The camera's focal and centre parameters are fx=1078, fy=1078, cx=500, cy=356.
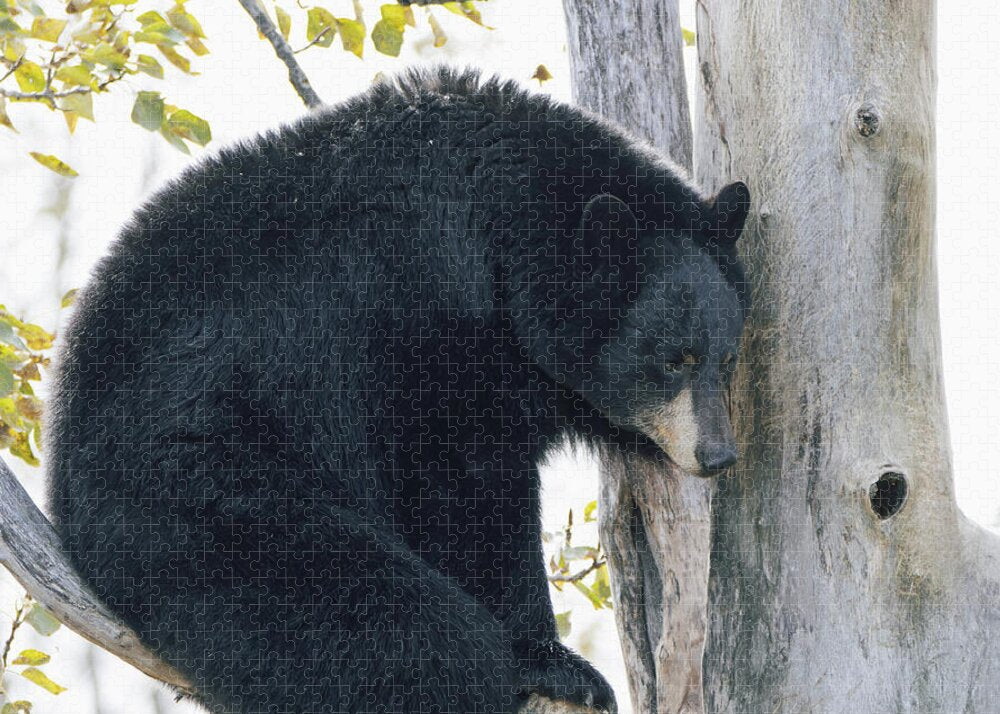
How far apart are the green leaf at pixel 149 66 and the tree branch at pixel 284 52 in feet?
2.21

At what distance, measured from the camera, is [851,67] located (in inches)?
133

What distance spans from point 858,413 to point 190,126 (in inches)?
117

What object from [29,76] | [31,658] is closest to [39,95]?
[29,76]

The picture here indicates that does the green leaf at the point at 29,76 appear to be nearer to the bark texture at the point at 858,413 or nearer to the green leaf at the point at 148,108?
the green leaf at the point at 148,108

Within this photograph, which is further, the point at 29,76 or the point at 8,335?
the point at 29,76

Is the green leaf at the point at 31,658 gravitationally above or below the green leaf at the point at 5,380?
below

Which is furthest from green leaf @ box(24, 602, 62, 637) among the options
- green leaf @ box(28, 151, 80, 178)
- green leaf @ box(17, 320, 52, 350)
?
green leaf @ box(28, 151, 80, 178)

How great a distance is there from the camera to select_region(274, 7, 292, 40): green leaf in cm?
511

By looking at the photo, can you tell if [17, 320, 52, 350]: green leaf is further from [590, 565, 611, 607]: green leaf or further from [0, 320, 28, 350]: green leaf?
[590, 565, 611, 607]: green leaf

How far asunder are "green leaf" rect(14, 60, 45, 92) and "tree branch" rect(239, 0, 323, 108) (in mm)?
1033

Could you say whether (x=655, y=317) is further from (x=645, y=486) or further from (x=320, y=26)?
(x=320, y=26)

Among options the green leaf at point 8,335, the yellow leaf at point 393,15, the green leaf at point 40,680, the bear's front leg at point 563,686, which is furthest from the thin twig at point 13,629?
the yellow leaf at point 393,15

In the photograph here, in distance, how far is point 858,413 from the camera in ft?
11.1

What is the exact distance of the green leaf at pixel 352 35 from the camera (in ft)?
16.5
